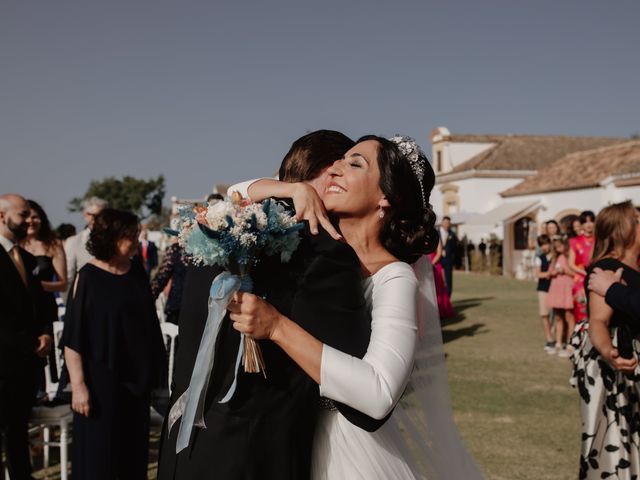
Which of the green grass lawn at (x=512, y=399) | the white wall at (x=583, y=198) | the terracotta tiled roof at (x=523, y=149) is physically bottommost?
the green grass lawn at (x=512, y=399)

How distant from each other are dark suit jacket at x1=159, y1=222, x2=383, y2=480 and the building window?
109ft

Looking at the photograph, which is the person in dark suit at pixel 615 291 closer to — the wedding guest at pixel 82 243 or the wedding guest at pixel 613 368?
the wedding guest at pixel 613 368

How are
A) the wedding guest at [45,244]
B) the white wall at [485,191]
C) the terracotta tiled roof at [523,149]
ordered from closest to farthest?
the wedding guest at [45,244] < the white wall at [485,191] < the terracotta tiled roof at [523,149]

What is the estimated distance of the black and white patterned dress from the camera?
4008 millimetres

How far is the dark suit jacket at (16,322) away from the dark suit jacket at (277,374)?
2.75m

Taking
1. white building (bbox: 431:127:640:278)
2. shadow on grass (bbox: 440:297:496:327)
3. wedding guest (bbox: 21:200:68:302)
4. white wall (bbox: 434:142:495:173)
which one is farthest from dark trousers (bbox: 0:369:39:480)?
white wall (bbox: 434:142:495:173)

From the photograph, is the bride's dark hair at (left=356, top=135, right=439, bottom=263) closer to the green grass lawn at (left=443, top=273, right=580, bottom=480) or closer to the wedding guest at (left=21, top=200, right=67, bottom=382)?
the green grass lawn at (left=443, top=273, right=580, bottom=480)

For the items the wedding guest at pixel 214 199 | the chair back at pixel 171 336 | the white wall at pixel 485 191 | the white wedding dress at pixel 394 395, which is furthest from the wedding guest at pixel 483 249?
the white wedding dress at pixel 394 395

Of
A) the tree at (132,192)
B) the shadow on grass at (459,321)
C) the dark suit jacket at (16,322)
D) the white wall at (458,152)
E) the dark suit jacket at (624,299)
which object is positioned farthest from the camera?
the tree at (132,192)

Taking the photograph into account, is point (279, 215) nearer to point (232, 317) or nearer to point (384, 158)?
point (232, 317)

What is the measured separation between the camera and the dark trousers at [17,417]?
4309 millimetres

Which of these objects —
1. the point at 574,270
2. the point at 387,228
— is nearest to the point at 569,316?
the point at 574,270

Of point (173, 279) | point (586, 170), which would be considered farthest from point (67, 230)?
point (586, 170)

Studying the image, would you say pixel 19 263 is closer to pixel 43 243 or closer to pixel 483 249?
pixel 43 243
